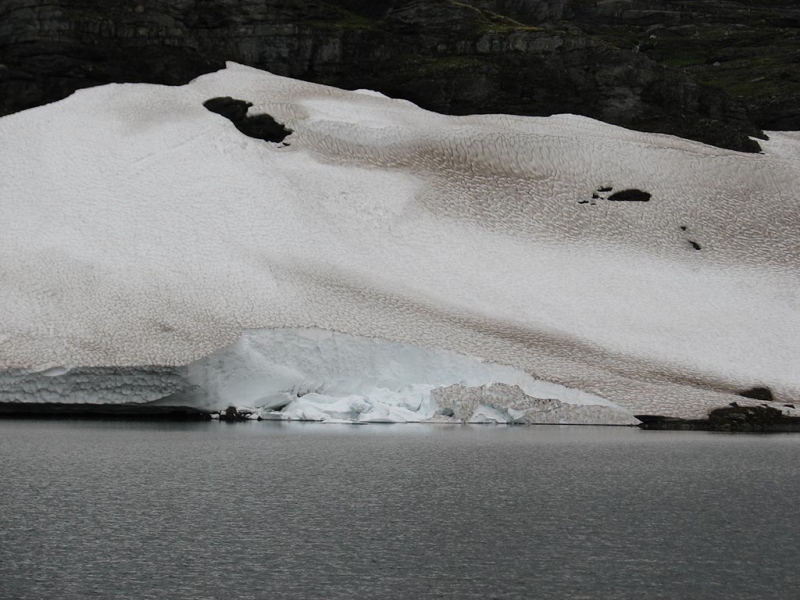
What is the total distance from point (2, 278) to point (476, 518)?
25.9 metres

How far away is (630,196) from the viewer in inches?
1956

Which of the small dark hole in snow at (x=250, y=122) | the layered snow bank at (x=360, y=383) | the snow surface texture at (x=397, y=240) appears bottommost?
the layered snow bank at (x=360, y=383)

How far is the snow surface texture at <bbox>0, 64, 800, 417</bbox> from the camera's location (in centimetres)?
3541

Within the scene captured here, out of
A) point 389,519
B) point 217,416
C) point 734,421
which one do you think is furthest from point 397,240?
point 389,519

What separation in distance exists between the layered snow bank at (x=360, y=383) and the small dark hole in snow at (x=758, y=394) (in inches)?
208

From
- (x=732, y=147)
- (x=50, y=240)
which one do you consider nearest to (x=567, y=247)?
(x=732, y=147)

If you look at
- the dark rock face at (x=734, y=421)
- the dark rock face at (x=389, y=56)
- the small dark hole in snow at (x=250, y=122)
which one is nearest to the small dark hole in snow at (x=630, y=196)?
the dark rock face at (x=389, y=56)

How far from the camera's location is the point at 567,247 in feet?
151

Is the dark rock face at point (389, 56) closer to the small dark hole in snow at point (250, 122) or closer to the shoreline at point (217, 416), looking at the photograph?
the small dark hole in snow at point (250, 122)

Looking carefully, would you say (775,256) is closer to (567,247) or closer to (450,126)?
(567,247)

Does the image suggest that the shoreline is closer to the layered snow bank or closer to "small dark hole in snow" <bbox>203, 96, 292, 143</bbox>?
the layered snow bank

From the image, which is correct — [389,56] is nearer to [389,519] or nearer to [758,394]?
[758,394]

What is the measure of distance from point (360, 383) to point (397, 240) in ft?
41.9

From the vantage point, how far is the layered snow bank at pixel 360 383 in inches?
1280
